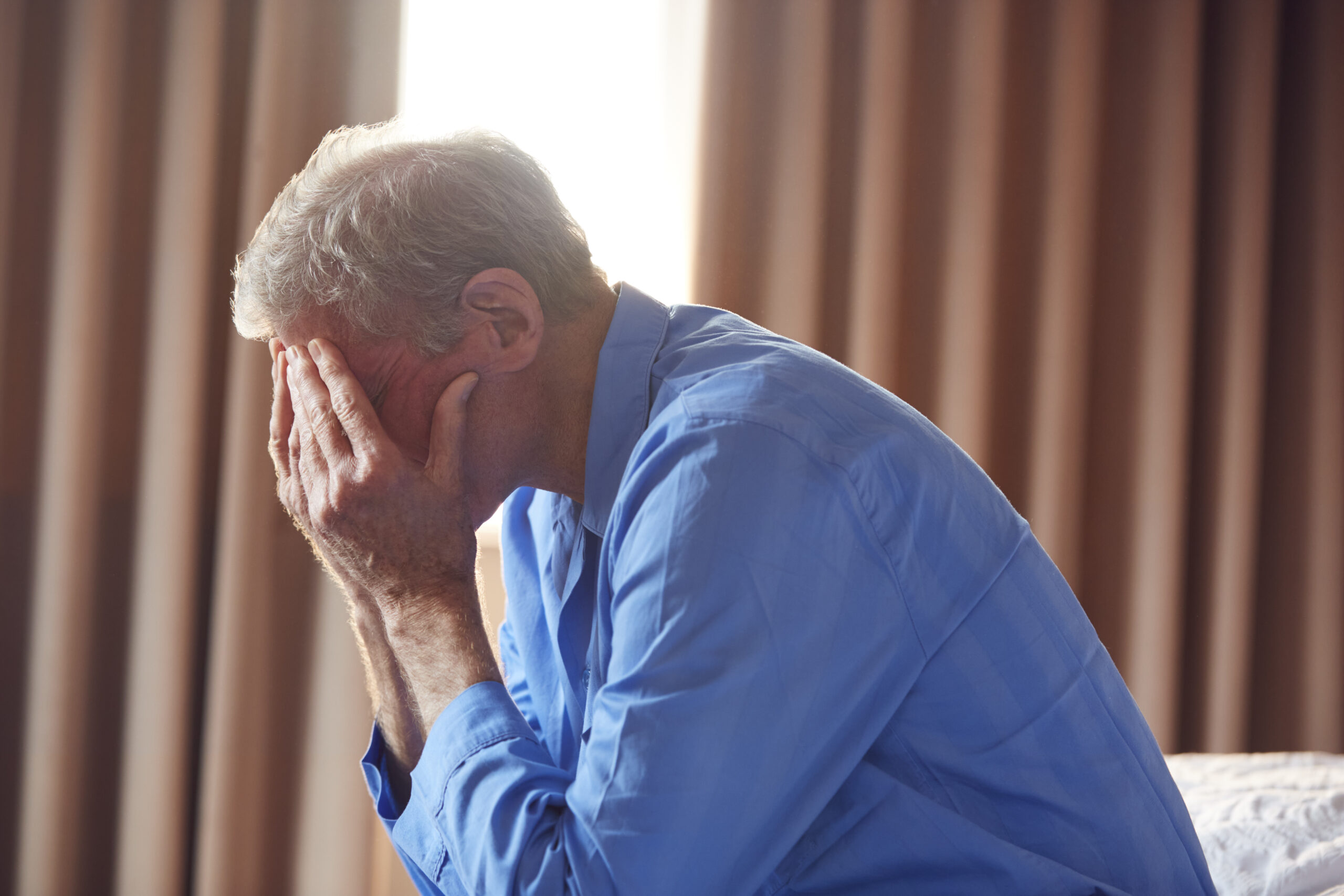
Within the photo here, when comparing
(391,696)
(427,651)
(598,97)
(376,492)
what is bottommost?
(391,696)

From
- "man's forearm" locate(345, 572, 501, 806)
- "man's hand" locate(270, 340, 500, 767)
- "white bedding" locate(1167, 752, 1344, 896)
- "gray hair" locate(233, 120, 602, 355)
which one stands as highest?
"gray hair" locate(233, 120, 602, 355)

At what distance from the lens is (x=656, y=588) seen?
65 centimetres

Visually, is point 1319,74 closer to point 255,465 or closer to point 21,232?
point 255,465

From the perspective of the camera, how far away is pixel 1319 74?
94.3 inches

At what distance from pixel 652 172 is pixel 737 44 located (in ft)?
1.07

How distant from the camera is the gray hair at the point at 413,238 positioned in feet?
2.87

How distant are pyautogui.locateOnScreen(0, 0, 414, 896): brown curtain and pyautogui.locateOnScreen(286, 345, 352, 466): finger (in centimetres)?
97

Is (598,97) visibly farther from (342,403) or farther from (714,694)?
(714,694)

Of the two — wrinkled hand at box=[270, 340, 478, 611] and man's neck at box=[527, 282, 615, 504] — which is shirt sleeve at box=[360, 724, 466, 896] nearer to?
wrinkled hand at box=[270, 340, 478, 611]

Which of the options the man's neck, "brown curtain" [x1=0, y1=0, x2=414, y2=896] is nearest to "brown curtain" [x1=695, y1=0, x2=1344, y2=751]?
"brown curtain" [x1=0, y1=0, x2=414, y2=896]

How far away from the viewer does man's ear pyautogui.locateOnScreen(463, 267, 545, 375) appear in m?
0.88

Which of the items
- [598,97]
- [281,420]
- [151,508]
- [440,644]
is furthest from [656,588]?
[598,97]

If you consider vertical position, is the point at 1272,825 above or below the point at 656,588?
below

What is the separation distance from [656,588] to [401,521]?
314 millimetres
